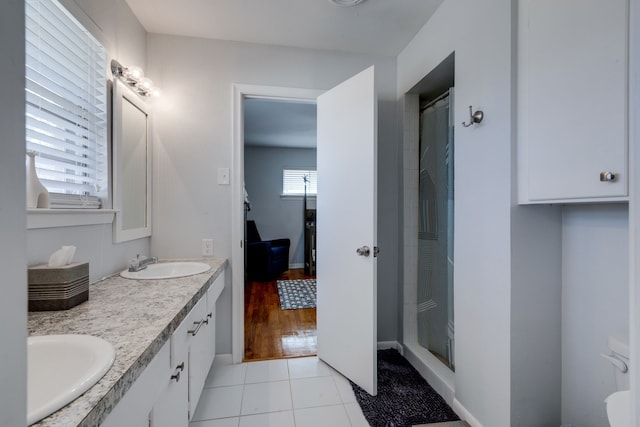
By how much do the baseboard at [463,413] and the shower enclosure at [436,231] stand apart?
0.96 feet

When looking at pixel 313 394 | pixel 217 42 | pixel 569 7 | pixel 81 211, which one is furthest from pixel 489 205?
pixel 217 42

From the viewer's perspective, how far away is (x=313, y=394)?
1778 mm

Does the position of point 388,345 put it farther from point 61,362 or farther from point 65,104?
point 65,104

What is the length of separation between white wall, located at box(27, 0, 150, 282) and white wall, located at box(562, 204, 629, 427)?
212cm

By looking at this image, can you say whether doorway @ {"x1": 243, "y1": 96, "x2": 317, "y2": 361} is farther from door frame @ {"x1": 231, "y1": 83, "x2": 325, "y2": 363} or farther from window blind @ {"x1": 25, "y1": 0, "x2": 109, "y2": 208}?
window blind @ {"x1": 25, "y1": 0, "x2": 109, "y2": 208}

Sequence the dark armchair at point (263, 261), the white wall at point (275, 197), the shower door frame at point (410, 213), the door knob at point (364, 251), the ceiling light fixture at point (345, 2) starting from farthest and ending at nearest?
the white wall at point (275, 197)
the dark armchair at point (263, 261)
the shower door frame at point (410, 213)
the door knob at point (364, 251)
the ceiling light fixture at point (345, 2)

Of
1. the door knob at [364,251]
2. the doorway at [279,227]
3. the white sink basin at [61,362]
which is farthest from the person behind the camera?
the doorway at [279,227]

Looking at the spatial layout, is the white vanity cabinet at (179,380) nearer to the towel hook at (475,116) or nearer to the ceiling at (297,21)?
the towel hook at (475,116)

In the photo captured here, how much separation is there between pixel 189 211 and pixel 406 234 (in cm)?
163

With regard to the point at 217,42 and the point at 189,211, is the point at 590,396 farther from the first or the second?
the point at 217,42

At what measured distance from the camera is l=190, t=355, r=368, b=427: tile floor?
5.12ft

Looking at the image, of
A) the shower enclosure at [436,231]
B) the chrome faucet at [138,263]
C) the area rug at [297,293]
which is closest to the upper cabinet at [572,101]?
the shower enclosure at [436,231]

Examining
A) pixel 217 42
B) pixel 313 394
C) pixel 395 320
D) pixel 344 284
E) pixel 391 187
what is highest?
pixel 217 42

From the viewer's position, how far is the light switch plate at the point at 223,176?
6.88 feet
